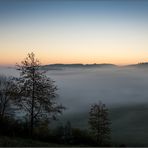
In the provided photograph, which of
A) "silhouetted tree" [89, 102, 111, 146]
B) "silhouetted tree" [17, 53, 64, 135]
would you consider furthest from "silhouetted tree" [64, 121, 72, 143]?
"silhouetted tree" [89, 102, 111, 146]

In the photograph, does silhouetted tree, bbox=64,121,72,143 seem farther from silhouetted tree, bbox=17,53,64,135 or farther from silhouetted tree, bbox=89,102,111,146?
silhouetted tree, bbox=89,102,111,146

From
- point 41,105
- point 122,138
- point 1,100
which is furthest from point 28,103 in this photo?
point 122,138

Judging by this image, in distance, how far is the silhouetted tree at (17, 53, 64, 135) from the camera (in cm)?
3678

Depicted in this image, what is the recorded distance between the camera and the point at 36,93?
3688 centimetres

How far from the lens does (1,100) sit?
153ft

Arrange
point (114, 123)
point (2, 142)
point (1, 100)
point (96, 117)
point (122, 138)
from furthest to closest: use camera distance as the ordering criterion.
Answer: point (114, 123)
point (122, 138)
point (96, 117)
point (1, 100)
point (2, 142)

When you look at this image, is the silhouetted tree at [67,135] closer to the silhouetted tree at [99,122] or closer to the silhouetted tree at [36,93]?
the silhouetted tree at [36,93]

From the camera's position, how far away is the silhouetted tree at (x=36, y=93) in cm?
3678

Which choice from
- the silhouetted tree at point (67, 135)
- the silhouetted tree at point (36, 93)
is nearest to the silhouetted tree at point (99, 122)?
the silhouetted tree at point (67, 135)

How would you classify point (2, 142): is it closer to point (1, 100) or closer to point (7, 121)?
point (7, 121)

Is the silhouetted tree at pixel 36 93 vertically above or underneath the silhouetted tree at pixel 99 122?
above

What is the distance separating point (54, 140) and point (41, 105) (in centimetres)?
445

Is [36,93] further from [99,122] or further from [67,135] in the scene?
[99,122]

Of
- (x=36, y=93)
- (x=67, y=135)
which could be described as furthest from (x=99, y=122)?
(x=36, y=93)
